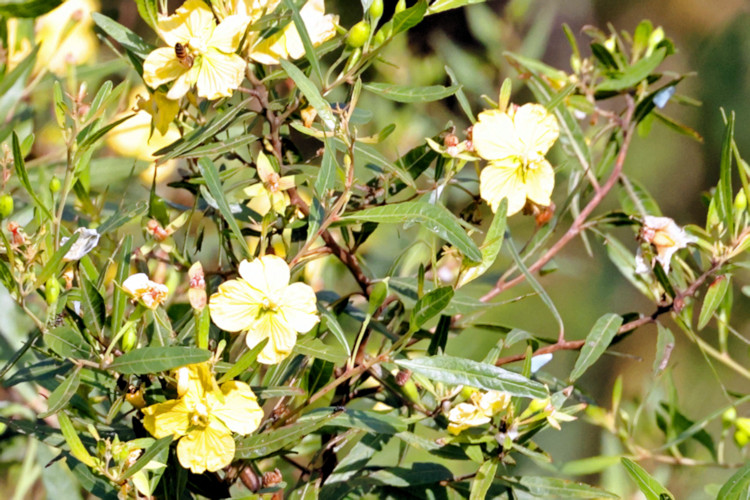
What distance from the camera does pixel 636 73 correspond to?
705 millimetres

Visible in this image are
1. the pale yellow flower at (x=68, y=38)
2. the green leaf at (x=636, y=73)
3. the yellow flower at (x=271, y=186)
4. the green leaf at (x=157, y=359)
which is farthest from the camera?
the pale yellow flower at (x=68, y=38)

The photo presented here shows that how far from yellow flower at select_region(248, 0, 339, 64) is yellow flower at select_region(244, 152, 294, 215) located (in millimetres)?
66

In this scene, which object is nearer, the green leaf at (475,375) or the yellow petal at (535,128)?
the green leaf at (475,375)

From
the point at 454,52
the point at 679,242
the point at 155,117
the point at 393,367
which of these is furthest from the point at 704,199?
the point at 454,52

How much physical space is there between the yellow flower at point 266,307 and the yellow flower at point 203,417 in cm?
3

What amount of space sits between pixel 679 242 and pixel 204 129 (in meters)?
0.34

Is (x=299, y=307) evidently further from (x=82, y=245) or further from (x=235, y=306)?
(x=82, y=245)

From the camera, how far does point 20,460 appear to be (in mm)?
880

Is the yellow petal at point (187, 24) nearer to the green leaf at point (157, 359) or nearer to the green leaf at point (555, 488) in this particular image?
the green leaf at point (157, 359)

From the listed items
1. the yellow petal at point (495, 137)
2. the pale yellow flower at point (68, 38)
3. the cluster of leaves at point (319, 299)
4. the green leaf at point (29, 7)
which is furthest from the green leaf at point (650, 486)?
the pale yellow flower at point (68, 38)

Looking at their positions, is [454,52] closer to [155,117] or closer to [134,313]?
[155,117]

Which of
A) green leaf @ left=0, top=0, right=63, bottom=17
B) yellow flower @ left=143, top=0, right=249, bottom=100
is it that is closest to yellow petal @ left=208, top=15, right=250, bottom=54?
yellow flower @ left=143, top=0, right=249, bottom=100

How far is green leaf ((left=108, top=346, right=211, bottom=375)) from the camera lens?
0.42 m

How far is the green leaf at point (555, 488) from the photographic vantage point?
0.54 metres
